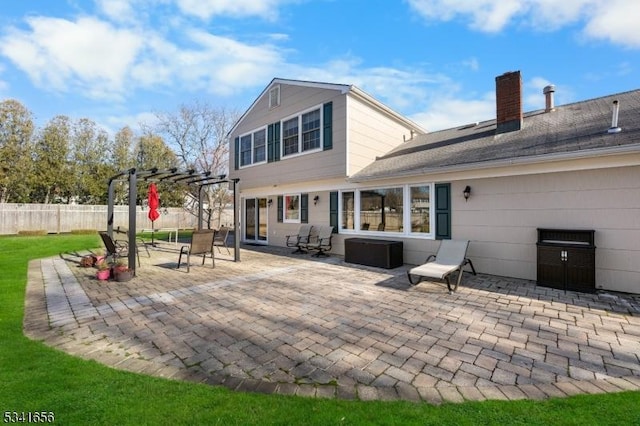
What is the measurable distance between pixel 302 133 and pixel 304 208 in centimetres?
303

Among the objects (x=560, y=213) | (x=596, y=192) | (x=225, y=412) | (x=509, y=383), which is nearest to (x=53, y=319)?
(x=225, y=412)

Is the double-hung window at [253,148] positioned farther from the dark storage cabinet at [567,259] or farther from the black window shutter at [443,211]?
the dark storage cabinet at [567,259]

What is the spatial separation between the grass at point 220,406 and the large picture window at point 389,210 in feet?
Result: 20.3

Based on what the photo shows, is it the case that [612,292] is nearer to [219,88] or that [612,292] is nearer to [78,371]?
[78,371]

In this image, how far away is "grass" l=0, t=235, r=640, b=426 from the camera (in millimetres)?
2127

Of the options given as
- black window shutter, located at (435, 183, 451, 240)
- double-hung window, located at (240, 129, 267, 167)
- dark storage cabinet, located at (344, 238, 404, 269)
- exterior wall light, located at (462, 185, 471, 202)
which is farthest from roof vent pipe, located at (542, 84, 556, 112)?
double-hung window, located at (240, 129, 267, 167)

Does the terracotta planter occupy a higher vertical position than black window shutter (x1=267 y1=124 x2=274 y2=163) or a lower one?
lower

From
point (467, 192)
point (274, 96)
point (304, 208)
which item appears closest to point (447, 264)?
point (467, 192)

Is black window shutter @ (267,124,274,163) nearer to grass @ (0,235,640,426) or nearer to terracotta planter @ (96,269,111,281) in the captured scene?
terracotta planter @ (96,269,111,281)

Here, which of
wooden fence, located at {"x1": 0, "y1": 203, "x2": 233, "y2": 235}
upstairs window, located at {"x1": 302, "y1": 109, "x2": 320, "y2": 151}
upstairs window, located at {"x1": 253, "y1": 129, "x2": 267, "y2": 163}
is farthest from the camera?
wooden fence, located at {"x1": 0, "y1": 203, "x2": 233, "y2": 235}

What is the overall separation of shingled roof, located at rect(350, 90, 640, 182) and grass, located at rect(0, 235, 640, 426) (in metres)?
5.10

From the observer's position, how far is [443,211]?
25.9ft

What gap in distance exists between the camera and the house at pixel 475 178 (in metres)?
5.64

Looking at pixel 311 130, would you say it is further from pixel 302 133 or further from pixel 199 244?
pixel 199 244
